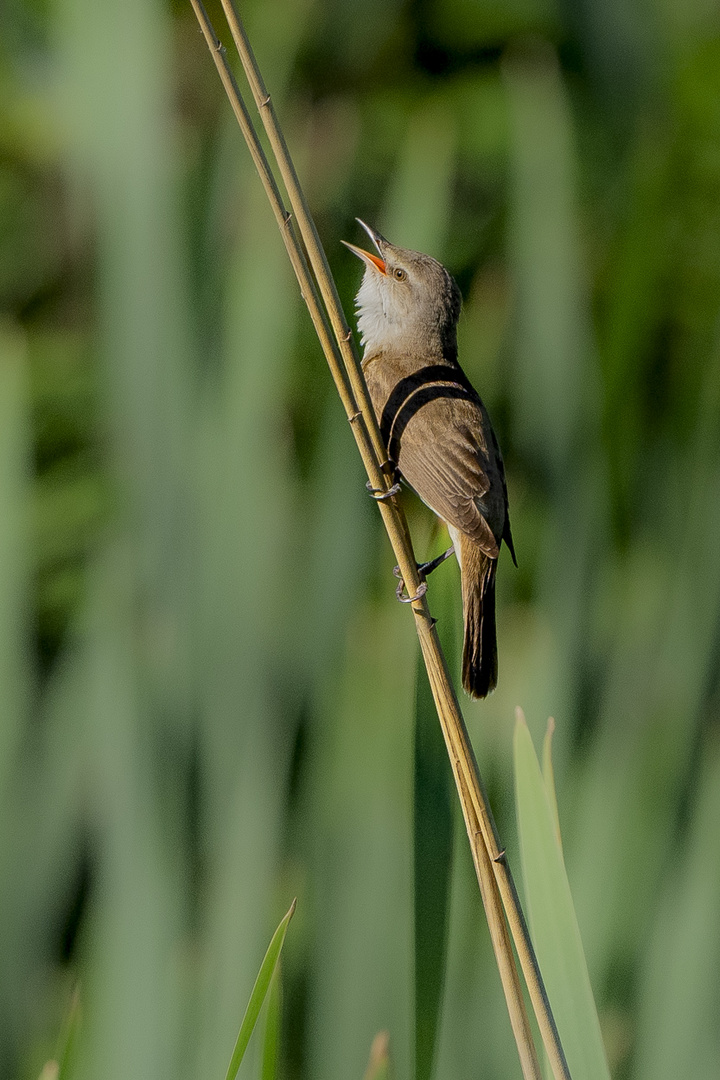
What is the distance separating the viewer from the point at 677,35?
3201mm

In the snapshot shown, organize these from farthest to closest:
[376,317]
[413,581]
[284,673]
→ [376,317], [284,673], [413,581]

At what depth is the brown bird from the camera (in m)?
1.48

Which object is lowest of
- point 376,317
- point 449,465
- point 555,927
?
point 555,927

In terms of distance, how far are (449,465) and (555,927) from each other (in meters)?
0.78

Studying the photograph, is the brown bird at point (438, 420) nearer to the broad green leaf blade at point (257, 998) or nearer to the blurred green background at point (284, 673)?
the blurred green background at point (284, 673)

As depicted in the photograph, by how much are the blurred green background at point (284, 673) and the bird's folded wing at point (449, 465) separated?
0.13 m

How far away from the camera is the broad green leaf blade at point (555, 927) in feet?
3.04

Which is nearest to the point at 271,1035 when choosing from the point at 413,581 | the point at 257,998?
the point at 257,998

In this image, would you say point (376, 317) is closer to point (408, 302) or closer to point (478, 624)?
point (408, 302)

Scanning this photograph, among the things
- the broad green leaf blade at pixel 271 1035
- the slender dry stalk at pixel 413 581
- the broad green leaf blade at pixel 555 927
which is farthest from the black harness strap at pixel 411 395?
the broad green leaf blade at pixel 271 1035

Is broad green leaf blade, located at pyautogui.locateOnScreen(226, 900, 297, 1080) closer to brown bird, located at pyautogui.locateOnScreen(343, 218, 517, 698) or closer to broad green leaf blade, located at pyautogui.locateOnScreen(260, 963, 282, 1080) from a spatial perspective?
broad green leaf blade, located at pyautogui.locateOnScreen(260, 963, 282, 1080)

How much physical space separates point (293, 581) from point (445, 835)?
3.59ft

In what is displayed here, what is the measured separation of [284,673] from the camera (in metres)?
1.77

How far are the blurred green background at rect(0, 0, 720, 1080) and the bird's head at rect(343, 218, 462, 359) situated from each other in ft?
0.18
